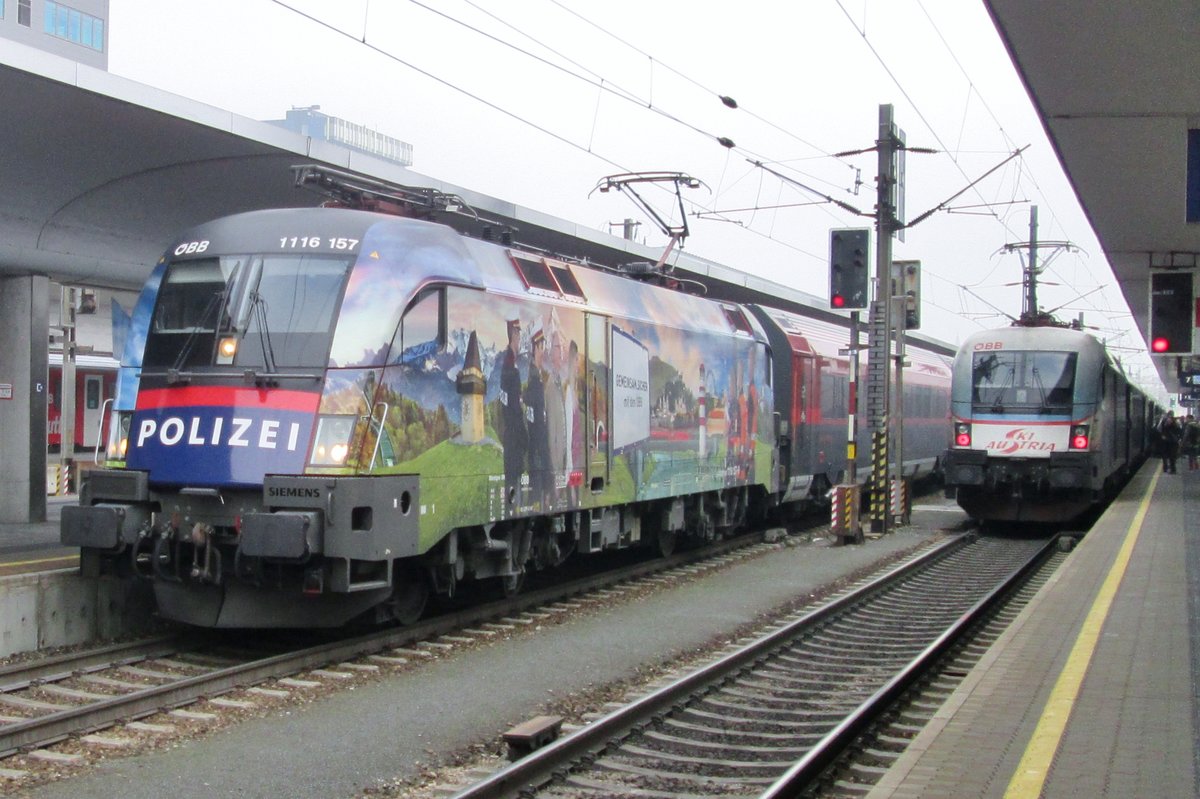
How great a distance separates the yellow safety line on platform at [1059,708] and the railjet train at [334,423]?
4.61m

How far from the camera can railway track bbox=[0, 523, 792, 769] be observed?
24.0ft

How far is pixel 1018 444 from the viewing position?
20.3 m

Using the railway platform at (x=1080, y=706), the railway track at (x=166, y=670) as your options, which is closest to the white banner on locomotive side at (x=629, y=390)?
the railway track at (x=166, y=670)

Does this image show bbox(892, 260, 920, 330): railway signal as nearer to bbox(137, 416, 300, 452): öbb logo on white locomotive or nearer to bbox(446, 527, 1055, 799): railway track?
bbox(446, 527, 1055, 799): railway track

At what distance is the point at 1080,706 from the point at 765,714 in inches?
79.1

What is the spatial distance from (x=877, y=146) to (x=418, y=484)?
13.2 metres

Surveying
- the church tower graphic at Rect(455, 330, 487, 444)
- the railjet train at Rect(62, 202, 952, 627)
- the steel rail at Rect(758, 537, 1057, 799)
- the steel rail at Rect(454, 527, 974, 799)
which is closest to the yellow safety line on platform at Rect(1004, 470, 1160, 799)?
the steel rail at Rect(758, 537, 1057, 799)

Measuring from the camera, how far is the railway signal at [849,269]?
63.4ft

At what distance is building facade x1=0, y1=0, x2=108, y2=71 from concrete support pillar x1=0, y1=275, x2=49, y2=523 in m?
49.2

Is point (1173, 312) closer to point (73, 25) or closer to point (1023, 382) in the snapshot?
point (1023, 382)

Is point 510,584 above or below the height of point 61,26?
below

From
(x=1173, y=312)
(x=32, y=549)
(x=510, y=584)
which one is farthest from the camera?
(x=1173, y=312)

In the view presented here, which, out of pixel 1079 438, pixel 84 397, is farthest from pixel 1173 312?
pixel 84 397

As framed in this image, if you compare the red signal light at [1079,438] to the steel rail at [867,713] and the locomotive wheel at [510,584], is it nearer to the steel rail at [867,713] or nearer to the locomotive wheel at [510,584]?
the steel rail at [867,713]
